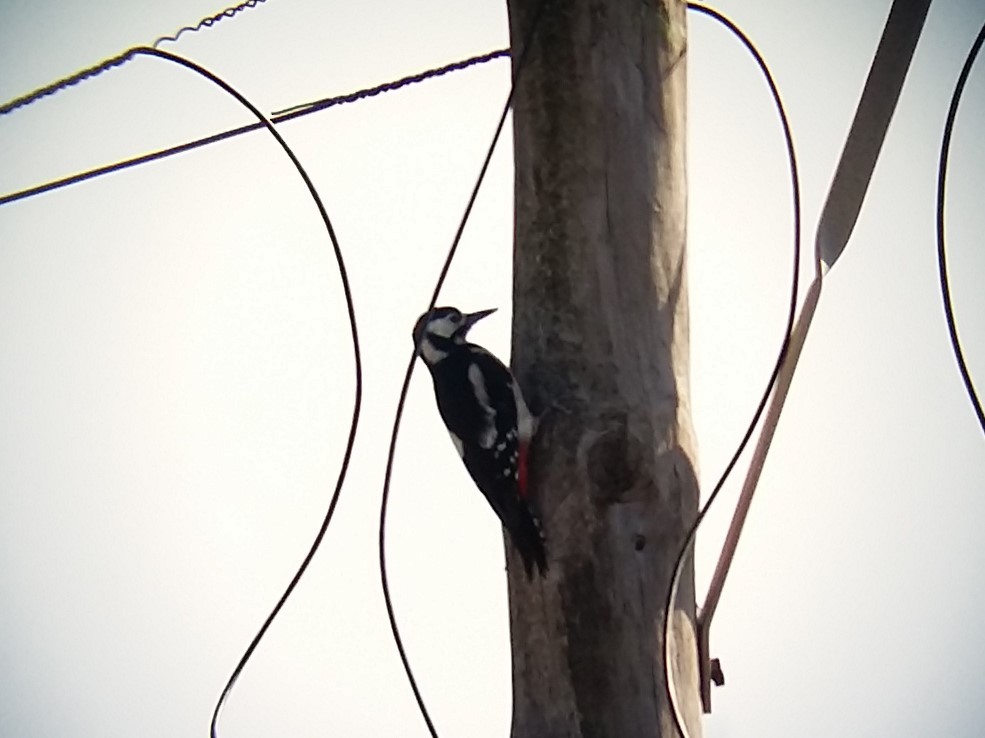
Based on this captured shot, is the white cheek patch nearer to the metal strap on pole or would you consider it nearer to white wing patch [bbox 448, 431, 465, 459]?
white wing patch [bbox 448, 431, 465, 459]

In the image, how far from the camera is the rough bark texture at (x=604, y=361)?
1168 mm

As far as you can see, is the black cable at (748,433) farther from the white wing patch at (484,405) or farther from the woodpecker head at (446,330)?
the woodpecker head at (446,330)

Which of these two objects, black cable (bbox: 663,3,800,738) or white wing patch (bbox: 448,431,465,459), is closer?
black cable (bbox: 663,3,800,738)

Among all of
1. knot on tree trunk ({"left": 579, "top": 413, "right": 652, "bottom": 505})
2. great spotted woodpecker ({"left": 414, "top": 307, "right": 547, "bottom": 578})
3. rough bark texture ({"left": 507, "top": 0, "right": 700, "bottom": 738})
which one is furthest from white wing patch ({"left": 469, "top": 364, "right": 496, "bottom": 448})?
knot on tree trunk ({"left": 579, "top": 413, "right": 652, "bottom": 505})

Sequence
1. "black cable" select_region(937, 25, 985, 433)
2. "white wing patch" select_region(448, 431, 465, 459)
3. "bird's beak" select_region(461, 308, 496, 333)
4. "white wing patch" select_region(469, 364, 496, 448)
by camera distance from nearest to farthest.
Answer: "black cable" select_region(937, 25, 985, 433), "white wing patch" select_region(469, 364, 496, 448), "white wing patch" select_region(448, 431, 465, 459), "bird's beak" select_region(461, 308, 496, 333)

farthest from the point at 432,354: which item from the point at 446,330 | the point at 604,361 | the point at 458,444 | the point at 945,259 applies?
the point at 945,259

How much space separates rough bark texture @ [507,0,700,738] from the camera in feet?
3.83

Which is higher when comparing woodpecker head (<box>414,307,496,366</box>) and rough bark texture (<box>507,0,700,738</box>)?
woodpecker head (<box>414,307,496,366</box>)

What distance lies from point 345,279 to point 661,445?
0.50 metres

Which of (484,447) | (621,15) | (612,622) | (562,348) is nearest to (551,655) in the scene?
(612,622)

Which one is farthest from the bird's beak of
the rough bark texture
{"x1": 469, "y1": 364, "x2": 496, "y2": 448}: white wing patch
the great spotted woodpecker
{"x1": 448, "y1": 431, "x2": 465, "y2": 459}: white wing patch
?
the rough bark texture

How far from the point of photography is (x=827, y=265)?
1.36 m

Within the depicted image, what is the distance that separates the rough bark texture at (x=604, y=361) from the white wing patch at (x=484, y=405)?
19.4 inches

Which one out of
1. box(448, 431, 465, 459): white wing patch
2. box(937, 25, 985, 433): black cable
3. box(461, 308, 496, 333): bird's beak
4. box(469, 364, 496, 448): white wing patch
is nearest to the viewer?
box(937, 25, 985, 433): black cable
